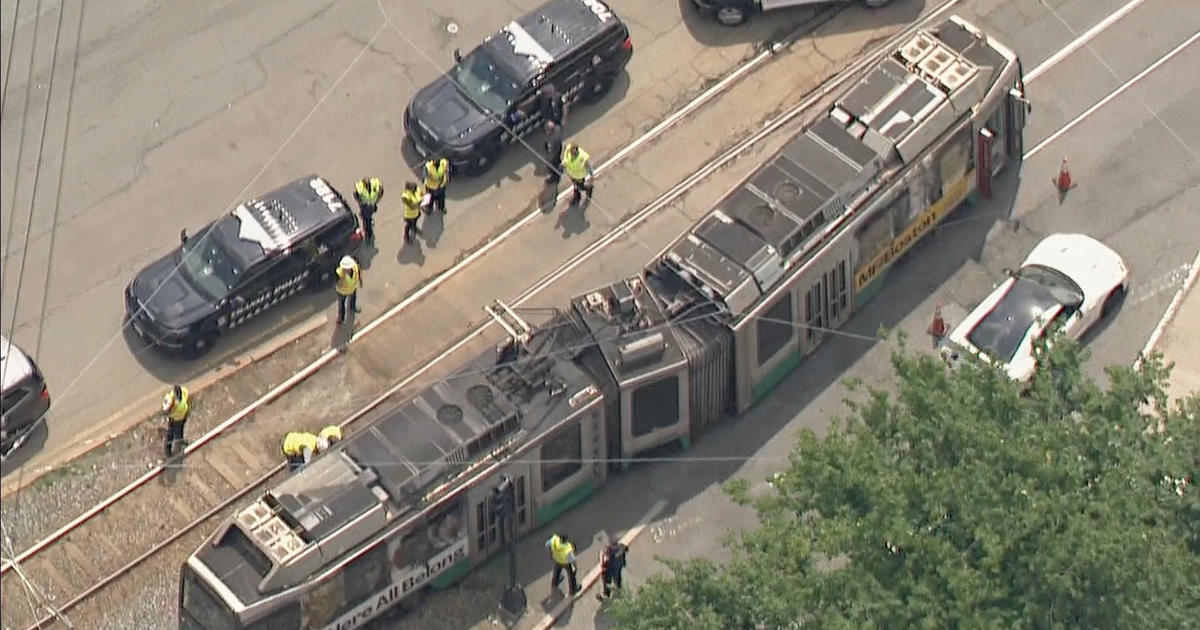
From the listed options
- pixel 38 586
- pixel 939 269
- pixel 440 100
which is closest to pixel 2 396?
pixel 38 586

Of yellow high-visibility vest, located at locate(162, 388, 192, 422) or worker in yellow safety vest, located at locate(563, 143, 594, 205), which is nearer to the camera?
yellow high-visibility vest, located at locate(162, 388, 192, 422)

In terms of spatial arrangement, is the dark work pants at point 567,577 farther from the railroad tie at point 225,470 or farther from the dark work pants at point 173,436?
the dark work pants at point 173,436

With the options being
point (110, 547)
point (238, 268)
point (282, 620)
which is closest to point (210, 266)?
point (238, 268)

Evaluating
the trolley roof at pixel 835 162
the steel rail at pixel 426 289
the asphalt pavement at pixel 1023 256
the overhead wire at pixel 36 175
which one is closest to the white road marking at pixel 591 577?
the asphalt pavement at pixel 1023 256

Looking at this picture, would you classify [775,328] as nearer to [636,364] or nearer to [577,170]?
[636,364]

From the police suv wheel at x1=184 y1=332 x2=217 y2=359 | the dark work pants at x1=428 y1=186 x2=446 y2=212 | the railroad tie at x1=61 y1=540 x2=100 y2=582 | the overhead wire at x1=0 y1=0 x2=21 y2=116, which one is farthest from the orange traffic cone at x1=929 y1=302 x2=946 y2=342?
the overhead wire at x1=0 y1=0 x2=21 y2=116

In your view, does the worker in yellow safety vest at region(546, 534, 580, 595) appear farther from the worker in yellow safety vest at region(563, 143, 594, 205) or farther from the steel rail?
the worker in yellow safety vest at region(563, 143, 594, 205)
